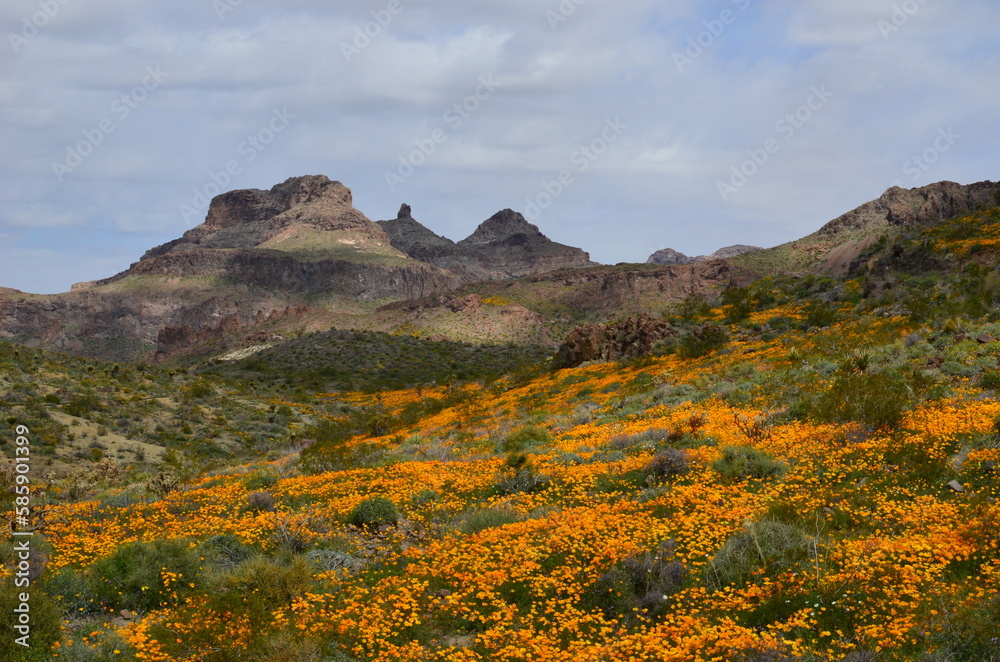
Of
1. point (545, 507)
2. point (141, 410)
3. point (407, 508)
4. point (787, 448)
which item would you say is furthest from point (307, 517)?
point (141, 410)

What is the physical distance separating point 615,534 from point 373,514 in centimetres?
471

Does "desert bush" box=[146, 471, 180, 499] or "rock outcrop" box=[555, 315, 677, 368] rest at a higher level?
"rock outcrop" box=[555, 315, 677, 368]

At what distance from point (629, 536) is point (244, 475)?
12794mm

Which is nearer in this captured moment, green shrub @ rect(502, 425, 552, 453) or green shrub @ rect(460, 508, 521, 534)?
green shrub @ rect(460, 508, 521, 534)

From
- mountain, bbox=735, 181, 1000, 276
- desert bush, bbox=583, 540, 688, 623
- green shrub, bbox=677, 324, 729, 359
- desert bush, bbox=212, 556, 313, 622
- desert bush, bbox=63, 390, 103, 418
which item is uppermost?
mountain, bbox=735, 181, 1000, 276

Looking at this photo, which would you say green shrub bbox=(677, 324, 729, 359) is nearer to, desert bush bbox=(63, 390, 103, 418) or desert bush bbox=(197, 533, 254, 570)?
desert bush bbox=(197, 533, 254, 570)

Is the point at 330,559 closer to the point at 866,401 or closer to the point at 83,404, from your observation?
the point at 866,401

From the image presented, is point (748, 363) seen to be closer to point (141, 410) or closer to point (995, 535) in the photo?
point (995, 535)

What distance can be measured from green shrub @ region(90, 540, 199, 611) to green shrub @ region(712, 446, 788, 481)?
8945mm

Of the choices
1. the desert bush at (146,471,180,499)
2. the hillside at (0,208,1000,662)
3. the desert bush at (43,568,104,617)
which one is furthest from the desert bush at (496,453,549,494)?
the desert bush at (146,471,180,499)

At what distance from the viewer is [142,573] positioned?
8.86 m

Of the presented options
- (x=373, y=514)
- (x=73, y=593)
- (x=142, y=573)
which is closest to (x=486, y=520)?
(x=373, y=514)

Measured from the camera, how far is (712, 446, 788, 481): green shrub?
10.7m

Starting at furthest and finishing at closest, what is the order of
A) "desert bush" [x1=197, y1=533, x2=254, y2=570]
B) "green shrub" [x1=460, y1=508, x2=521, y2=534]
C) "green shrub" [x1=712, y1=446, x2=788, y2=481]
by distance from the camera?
"green shrub" [x1=712, y1=446, x2=788, y2=481]
"green shrub" [x1=460, y1=508, x2=521, y2=534]
"desert bush" [x1=197, y1=533, x2=254, y2=570]
